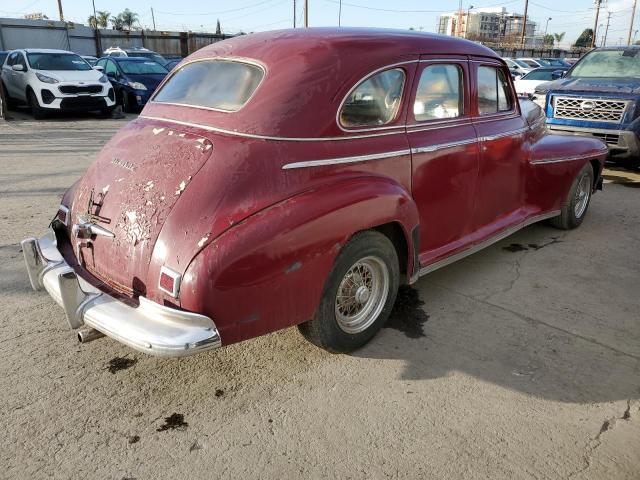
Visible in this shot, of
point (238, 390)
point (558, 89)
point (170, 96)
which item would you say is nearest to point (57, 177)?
point (170, 96)

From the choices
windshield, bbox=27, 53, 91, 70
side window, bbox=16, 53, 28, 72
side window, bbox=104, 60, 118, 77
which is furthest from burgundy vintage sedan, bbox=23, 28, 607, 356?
side window, bbox=104, 60, 118, 77

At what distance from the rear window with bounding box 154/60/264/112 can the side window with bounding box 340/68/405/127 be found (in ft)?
1.85

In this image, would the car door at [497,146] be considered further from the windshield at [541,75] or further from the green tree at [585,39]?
the green tree at [585,39]

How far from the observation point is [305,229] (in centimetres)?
259

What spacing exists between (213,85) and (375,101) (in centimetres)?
103

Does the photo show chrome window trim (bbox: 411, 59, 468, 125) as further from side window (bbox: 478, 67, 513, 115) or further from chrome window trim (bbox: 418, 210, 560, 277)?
chrome window trim (bbox: 418, 210, 560, 277)

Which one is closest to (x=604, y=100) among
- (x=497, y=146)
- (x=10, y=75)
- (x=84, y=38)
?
(x=497, y=146)

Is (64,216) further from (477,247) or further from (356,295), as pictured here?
(477,247)

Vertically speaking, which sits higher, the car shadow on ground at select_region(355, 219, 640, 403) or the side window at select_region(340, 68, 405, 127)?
the side window at select_region(340, 68, 405, 127)

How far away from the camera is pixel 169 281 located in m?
2.46

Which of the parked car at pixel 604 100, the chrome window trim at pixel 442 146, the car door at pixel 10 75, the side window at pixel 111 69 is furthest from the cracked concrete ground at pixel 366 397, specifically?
the side window at pixel 111 69

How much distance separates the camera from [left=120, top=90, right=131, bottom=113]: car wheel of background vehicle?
14.5 meters

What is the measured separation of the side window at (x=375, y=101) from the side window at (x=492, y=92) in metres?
1.04

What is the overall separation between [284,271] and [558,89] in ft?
25.2
